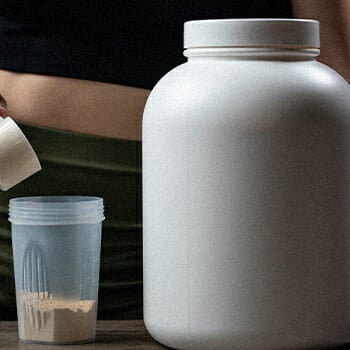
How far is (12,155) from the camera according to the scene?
867mm

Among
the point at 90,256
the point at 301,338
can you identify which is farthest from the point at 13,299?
the point at 301,338

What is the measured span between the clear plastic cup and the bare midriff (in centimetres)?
22

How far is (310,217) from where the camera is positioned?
814 mm

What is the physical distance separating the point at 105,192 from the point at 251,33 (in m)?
0.38

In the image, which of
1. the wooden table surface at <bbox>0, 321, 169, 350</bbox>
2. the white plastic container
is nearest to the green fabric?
the wooden table surface at <bbox>0, 321, 169, 350</bbox>

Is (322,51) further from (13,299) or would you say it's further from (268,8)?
(13,299)

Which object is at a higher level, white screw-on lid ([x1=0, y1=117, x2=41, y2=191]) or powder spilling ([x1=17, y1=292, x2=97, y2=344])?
white screw-on lid ([x1=0, y1=117, x2=41, y2=191])

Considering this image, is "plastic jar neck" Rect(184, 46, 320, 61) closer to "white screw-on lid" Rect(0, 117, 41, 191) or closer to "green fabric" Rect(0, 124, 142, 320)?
"white screw-on lid" Rect(0, 117, 41, 191)

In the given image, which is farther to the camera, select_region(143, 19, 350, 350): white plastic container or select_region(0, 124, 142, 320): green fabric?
select_region(0, 124, 142, 320): green fabric

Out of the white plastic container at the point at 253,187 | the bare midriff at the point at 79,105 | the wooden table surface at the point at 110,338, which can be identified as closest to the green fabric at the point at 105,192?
the bare midriff at the point at 79,105

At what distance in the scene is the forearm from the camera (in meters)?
1.11

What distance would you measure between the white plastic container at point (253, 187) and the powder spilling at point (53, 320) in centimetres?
10

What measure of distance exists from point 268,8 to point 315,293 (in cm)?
42

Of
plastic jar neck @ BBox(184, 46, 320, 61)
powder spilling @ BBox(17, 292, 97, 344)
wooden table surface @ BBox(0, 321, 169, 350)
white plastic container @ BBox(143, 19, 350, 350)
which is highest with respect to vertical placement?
plastic jar neck @ BBox(184, 46, 320, 61)
